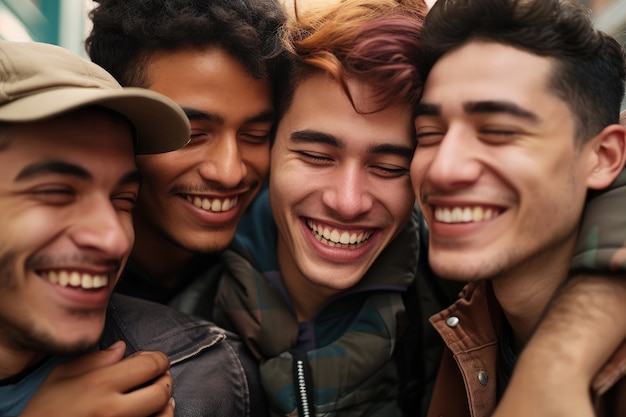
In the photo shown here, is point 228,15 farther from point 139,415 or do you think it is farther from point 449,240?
point 139,415

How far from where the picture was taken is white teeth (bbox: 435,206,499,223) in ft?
6.53

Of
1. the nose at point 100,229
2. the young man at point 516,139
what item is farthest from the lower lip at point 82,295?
the young man at point 516,139

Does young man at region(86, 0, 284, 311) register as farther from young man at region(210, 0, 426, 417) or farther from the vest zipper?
the vest zipper

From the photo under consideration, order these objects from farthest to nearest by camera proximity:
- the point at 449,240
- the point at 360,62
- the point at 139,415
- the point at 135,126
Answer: the point at 360,62 → the point at 449,240 → the point at 135,126 → the point at 139,415

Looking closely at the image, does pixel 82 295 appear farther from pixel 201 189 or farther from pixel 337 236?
pixel 337 236

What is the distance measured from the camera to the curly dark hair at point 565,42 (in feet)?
6.39

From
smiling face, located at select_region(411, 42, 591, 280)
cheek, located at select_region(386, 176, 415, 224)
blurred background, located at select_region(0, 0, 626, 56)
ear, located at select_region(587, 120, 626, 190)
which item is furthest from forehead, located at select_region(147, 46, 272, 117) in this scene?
blurred background, located at select_region(0, 0, 626, 56)

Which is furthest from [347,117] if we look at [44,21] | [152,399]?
[44,21]

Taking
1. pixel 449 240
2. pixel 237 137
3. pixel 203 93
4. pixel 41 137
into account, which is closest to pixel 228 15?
pixel 203 93

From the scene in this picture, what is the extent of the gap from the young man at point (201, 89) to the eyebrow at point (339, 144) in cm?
23

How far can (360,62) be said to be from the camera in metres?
2.26

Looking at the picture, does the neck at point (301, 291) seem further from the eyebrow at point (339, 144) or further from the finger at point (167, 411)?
the finger at point (167, 411)

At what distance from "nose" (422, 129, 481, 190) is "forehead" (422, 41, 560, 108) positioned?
13 cm

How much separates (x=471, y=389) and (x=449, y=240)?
57 cm
